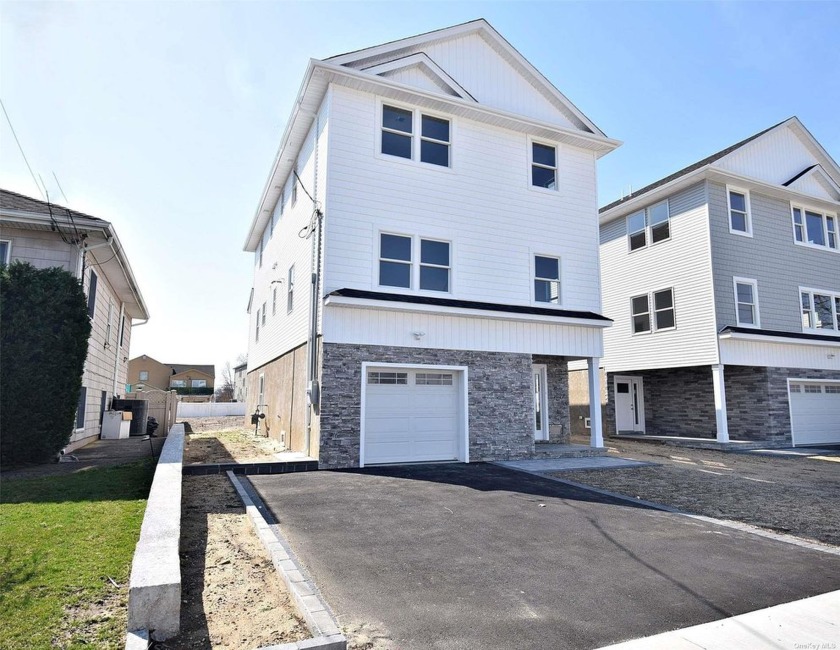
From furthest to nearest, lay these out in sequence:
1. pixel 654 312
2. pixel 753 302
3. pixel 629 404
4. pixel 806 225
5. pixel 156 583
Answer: pixel 629 404, pixel 806 225, pixel 654 312, pixel 753 302, pixel 156 583

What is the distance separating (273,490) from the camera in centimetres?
824

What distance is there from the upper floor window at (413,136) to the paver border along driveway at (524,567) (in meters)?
8.11

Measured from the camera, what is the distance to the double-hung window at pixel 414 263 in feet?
39.0

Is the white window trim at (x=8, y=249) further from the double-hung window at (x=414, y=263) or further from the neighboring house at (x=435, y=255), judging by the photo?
the double-hung window at (x=414, y=263)

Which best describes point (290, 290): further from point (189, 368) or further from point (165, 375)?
point (189, 368)

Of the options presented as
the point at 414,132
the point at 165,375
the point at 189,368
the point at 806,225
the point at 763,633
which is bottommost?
the point at 763,633

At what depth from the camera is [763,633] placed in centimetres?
366

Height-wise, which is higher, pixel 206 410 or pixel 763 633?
pixel 206 410

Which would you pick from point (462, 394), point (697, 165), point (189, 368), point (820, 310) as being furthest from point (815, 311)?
point (189, 368)

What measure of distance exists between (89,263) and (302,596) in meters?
11.7

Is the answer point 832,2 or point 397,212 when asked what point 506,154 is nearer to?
point 397,212

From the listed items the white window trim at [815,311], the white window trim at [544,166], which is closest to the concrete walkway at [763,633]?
the white window trim at [544,166]

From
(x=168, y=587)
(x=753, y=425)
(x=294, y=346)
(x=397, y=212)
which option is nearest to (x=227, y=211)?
(x=294, y=346)

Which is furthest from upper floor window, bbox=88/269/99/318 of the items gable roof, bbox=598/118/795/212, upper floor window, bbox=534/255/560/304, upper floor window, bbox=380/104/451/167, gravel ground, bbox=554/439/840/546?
gable roof, bbox=598/118/795/212
